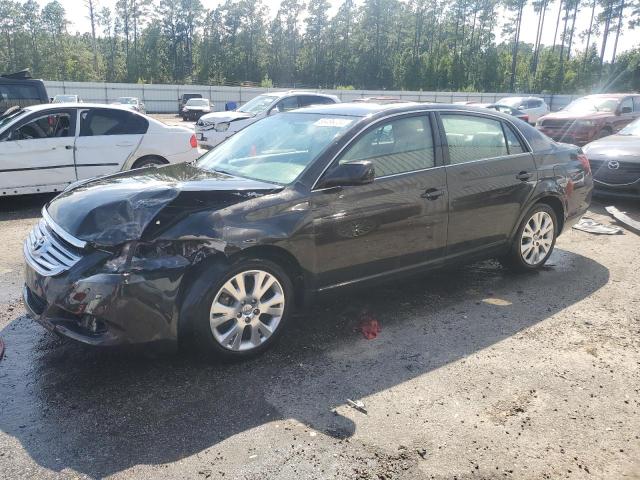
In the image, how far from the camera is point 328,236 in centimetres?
393

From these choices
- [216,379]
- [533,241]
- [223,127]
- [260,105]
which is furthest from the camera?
[260,105]

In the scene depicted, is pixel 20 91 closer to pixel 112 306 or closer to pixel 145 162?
pixel 145 162

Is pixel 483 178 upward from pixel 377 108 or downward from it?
downward

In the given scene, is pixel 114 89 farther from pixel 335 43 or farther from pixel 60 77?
pixel 335 43

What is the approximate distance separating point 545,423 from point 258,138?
10.1ft

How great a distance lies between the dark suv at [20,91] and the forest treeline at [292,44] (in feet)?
202

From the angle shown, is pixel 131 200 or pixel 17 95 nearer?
pixel 131 200

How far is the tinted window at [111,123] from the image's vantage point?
8.29m

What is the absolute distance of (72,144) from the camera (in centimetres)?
812

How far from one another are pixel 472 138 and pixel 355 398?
267cm

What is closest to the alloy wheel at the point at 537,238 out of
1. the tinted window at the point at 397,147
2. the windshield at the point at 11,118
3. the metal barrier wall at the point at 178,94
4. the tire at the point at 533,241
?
the tire at the point at 533,241

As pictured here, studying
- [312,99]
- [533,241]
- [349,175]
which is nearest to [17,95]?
[312,99]

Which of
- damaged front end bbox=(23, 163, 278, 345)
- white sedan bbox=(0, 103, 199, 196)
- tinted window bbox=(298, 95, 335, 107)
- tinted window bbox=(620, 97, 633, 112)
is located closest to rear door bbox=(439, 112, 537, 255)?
damaged front end bbox=(23, 163, 278, 345)

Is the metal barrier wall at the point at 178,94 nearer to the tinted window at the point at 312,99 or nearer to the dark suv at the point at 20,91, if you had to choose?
the tinted window at the point at 312,99
